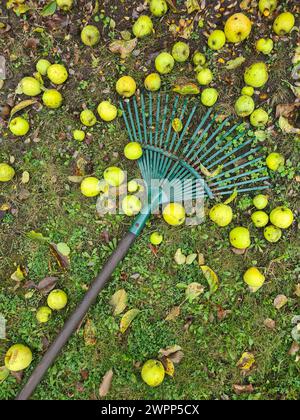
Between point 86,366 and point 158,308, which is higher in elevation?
point 158,308

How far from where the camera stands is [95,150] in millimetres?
3746

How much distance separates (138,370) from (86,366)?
44 cm

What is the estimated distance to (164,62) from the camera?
11.7 ft

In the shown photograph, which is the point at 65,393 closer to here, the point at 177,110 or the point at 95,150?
the point at 95,150

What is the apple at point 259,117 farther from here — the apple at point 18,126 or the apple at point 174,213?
the apple at point 18,126

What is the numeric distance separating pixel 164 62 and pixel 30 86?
3.72 feet

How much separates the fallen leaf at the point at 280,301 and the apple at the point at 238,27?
2.13m

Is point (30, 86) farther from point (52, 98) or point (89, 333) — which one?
point (89, 333)

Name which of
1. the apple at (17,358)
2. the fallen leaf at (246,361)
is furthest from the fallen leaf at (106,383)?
the fallen leaf at (246,361)

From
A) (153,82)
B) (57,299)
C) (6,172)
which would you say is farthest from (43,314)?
(153,82)

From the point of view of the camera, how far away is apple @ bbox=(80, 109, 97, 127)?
3.64 meters

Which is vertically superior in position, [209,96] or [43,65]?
[43,65]

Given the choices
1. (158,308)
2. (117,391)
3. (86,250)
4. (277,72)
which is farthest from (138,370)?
(277,72)

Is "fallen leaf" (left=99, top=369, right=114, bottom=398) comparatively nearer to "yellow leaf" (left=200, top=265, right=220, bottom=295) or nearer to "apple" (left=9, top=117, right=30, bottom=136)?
"yellow leaf" (left=200, top=265, right=220, bottom=295)
